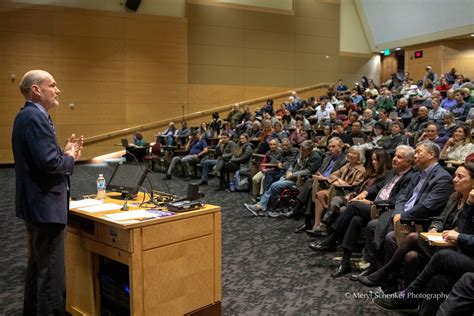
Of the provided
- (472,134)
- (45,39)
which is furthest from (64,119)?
(472,134)

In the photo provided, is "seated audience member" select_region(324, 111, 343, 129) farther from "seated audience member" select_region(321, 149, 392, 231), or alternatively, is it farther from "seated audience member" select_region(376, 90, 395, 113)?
"seated audience member" select_region(321, 149, 392, 231)

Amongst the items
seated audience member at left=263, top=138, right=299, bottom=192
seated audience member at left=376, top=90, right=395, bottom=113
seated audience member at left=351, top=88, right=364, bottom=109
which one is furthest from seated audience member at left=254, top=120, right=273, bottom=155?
seated audience member at left=351, top=88, right=364, bottom=109

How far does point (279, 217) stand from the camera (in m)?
5.14

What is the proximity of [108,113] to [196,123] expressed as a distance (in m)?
2.70

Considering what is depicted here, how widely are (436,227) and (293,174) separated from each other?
256cm

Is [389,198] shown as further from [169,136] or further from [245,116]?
[245,116]

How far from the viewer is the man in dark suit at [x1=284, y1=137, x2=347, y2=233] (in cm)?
450

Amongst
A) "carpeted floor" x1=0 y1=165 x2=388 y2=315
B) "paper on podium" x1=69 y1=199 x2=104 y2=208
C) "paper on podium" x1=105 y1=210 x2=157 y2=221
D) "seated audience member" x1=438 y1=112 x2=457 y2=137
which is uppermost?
"seated audience member" x1=438 y1=112 x2=457 y2=137

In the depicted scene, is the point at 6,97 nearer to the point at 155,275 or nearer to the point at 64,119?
the point at 64,119

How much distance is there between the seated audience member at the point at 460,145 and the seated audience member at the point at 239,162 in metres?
3.06

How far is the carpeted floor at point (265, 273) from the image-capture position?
2.67m

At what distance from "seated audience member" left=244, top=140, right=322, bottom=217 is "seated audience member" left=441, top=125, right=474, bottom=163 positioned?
1.66 meters

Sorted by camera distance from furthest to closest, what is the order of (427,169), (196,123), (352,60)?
(352,60), (196,123), (427,169)

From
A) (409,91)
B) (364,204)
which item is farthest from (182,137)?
(364,204)
